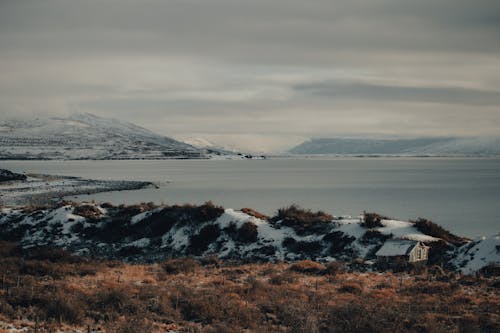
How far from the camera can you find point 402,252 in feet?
Answer: 114

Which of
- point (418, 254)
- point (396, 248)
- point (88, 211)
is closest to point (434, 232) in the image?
point (418, 254)

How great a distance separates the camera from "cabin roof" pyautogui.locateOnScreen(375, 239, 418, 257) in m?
34.9

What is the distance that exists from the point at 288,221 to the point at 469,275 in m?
16.6

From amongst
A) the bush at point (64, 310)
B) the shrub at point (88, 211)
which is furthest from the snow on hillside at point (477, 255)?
the shrub at point (88, 211)

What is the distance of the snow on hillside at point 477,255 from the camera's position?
33.4m

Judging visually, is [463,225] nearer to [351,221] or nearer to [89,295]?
[351,221]

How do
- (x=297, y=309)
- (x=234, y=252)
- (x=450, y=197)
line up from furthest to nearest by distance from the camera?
(x=450, y=197), (x=234, y=252), (x=297, y=309)

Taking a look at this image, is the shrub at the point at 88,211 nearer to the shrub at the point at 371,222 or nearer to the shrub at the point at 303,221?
the shrub at the point at 303,221

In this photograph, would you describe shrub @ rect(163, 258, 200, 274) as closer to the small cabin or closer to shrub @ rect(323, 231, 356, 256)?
shrub @ rect(323, 231, 356, 256)

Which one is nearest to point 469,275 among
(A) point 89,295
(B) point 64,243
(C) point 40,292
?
(A) point 89,295

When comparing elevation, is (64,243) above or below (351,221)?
below

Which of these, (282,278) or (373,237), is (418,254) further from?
(282,278)

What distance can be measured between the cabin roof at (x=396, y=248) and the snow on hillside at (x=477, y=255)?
3.30m

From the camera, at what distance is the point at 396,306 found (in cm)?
2286
